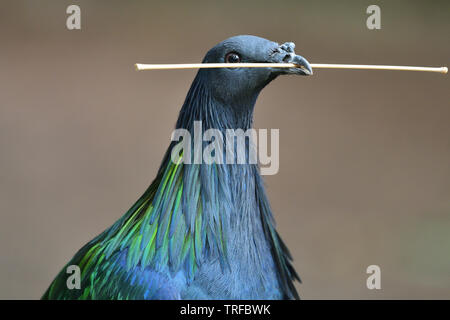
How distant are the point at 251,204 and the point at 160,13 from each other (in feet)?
8.07

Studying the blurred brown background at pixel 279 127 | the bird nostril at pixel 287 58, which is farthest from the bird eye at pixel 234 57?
the blurred brown background at pixel 279 127

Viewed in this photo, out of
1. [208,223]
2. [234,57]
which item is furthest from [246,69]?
[208,223]

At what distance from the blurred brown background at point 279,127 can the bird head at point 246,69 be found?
7.29 feet

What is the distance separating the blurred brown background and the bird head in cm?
222

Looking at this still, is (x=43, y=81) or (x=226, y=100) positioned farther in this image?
(x=43, y=81)

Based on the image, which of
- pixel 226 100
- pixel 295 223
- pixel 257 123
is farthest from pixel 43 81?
pixel 226 100

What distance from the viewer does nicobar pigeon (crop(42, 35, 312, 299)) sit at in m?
2.11

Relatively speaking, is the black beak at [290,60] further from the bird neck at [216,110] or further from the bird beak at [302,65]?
the bird neck at [216,110]

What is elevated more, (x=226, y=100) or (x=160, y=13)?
(x=160, y=13)

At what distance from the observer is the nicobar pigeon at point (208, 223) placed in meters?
2.11

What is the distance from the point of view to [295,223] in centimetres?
450

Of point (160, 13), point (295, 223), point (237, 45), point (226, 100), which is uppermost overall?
point (160, 13)

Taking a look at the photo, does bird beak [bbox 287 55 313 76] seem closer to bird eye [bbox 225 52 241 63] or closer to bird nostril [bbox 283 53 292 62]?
bird nostril [bbox 283 53 292 62]
